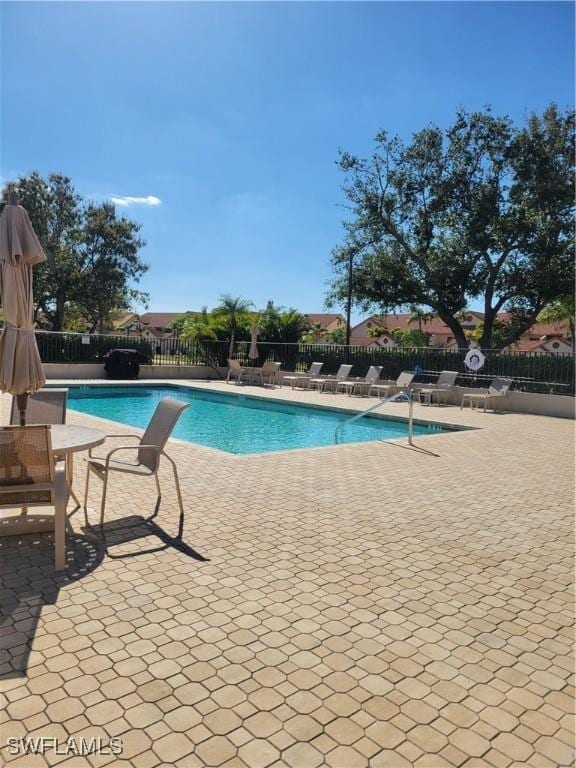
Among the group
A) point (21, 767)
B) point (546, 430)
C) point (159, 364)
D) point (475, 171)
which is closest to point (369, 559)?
point (21, 767)

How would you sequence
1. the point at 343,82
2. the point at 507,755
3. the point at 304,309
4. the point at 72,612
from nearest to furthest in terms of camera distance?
1. the point at 507,755
2. the point at 72,612
3. the point at 343,82
4. the point at 304,309

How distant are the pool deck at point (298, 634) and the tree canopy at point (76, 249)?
33352mm

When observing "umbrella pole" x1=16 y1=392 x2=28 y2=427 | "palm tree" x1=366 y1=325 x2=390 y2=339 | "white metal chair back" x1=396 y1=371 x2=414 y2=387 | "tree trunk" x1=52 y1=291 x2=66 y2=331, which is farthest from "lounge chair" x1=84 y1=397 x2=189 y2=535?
"palm tree" x1=366 y1=325 x2=390 y2=339

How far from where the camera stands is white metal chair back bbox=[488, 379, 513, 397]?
14.0 metres

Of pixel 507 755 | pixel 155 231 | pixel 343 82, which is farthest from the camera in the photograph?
pixel 155 231

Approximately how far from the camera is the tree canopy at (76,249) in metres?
34.3

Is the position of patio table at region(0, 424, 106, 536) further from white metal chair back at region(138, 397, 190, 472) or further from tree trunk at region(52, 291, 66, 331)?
tree trunk at region(52, 291, 66, 331)

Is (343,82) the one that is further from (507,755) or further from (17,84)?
(507,755)

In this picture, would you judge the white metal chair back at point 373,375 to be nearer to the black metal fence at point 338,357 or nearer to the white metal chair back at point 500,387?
the black metal fence at point 338,357

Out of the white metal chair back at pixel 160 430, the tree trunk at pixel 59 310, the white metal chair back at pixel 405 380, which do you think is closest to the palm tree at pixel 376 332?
the tree trunk at pixel 59 310

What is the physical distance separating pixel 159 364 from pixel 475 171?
16944 millimetres

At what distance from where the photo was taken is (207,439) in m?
10.5

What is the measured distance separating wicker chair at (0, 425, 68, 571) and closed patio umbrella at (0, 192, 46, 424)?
108cm

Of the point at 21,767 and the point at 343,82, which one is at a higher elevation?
the point at 343,82
